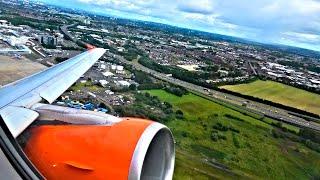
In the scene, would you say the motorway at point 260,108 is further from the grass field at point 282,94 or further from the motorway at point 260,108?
the grass field at point 282,94

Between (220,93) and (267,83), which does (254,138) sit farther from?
(267,83)

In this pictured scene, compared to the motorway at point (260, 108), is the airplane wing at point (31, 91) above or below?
above

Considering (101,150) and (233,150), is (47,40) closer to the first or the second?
(233,150)

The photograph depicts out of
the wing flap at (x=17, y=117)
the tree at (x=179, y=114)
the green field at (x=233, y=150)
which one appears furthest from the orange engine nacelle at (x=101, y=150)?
the tree at (x=179, y=114)

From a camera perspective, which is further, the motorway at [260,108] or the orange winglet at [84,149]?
the motorway at [260,108]

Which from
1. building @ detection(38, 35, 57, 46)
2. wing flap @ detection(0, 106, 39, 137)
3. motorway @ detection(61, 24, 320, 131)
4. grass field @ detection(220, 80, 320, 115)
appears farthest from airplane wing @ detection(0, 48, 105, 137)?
building @ detection(38, 35, 57, 46)

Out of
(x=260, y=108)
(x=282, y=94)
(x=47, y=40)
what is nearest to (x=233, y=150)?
(x=260, y=108)
